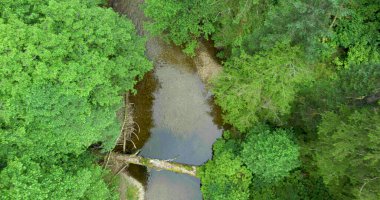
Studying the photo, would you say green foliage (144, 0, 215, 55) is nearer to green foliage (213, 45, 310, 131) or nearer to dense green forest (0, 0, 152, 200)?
dense green forest (0, 0, 152, 200)

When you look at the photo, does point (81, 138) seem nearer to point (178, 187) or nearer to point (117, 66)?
point (117, 66)

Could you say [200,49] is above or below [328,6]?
below

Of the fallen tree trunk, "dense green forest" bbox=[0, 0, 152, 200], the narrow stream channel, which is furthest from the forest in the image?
the narrow stream channel

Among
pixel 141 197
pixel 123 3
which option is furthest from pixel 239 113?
pixel 123 3

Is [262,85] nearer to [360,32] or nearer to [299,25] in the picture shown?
[299,25]

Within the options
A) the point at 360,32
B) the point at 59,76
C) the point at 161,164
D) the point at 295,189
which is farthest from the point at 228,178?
the point at 59,76
